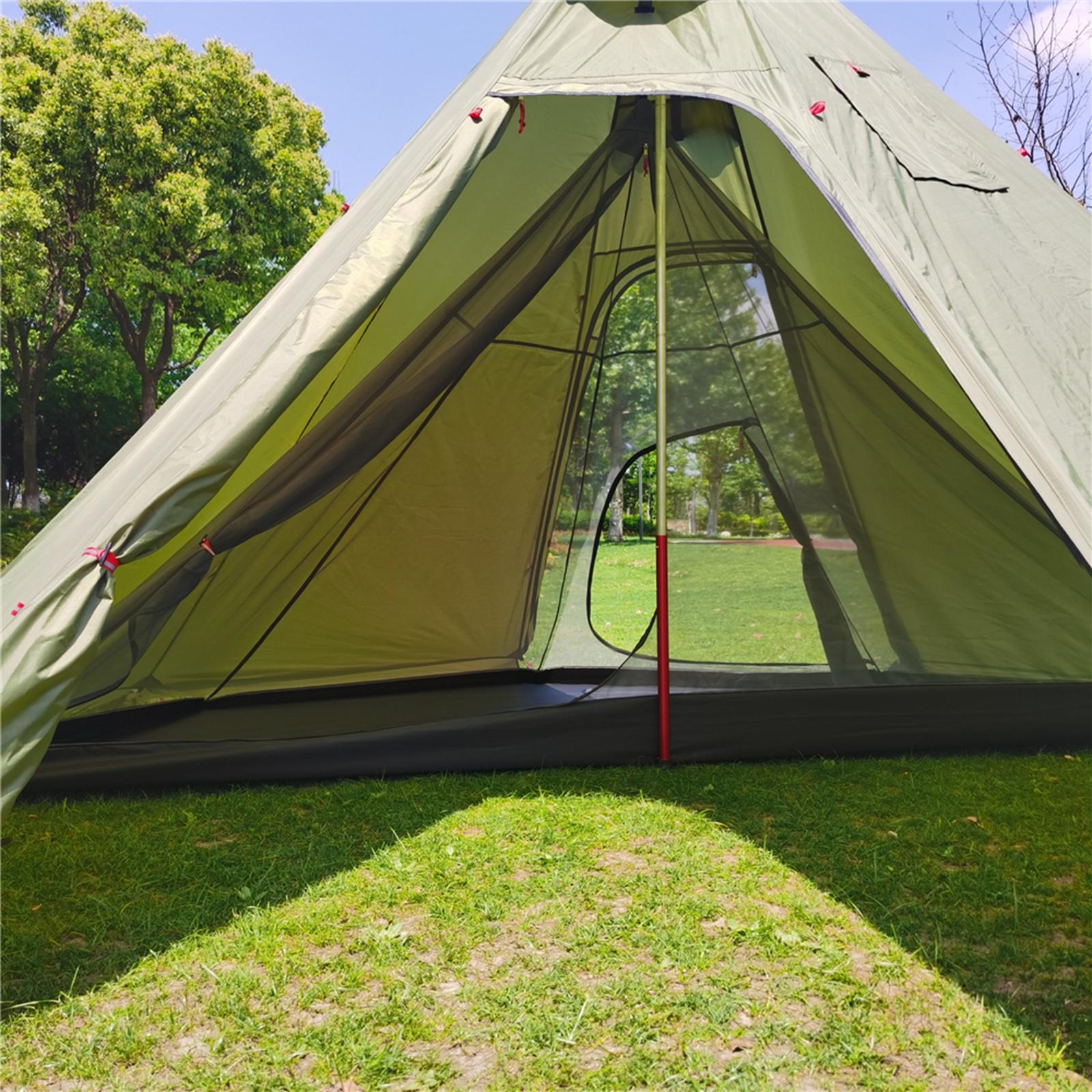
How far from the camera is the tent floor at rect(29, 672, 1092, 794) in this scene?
10.1 ft

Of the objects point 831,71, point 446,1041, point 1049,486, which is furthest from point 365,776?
point 831,71

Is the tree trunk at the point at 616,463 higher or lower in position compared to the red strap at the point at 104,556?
higher

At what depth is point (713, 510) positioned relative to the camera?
351 centimetres

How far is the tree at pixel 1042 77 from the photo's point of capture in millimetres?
7332

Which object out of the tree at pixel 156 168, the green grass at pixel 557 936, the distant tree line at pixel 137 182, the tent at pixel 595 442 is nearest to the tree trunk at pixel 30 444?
the distant tree line at pixel 137 182

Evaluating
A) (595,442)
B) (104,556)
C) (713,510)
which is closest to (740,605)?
(713,510)

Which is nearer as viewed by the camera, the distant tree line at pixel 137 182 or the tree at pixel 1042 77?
the tree at pixel 1042 77

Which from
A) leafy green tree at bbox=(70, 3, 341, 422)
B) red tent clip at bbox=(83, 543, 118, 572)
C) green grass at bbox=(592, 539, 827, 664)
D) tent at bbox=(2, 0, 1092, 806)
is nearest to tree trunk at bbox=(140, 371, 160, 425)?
leafy green tree at bbox=(70, 3, 341, 422)

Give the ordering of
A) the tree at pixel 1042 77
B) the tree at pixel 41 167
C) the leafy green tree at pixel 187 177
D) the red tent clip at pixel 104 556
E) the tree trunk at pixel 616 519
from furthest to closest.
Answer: the leafy green tree at pixel 187 177
the tree at pixel 41 167
the tree at pixel 1042 77
the tree trunk at pixel 616 519
the red tent clip at pixel 104 556

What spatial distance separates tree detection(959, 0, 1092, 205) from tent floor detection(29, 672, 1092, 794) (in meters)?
5.68

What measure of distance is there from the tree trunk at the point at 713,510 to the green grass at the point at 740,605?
1.8 inches

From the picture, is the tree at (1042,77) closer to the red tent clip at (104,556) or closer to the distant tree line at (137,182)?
the red tent clip at (104,556)

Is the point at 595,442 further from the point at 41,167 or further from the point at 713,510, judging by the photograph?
the point at 41,167

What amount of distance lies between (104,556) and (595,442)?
227 cm
